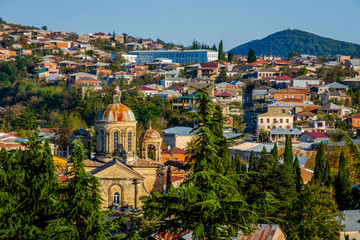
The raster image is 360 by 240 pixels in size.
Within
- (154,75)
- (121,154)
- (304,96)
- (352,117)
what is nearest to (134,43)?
(154,75)

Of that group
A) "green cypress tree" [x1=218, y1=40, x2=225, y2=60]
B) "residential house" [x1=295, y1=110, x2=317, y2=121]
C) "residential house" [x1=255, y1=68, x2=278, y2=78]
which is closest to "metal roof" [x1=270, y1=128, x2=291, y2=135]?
"residential house" [x1=295, y1=110, x2=317, y2=121]

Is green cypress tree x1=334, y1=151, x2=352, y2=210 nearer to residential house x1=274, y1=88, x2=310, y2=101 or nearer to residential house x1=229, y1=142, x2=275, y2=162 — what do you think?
residential house x1=229, y1=142, x2=275, y2=162

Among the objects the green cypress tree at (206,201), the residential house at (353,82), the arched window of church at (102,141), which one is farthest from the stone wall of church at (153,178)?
the residential house at (353,82)

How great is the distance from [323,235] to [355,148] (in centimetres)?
1049

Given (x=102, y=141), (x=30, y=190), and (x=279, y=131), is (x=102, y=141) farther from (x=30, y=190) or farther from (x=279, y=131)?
(x=279, y=131)

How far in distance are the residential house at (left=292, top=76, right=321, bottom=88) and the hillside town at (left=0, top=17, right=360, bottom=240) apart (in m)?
0.21

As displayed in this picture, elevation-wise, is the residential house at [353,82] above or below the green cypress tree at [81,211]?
above

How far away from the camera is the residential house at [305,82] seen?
8806cm

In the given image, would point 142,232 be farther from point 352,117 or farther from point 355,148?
point 352,117

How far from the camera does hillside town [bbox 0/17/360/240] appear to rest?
27.3m

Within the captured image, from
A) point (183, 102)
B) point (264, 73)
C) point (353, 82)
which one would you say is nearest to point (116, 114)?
point (183, 102)

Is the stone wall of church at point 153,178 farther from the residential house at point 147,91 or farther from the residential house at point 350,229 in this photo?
the residential house at point 147,91

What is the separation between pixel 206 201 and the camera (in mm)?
14148

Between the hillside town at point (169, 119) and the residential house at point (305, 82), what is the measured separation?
0.21 m
